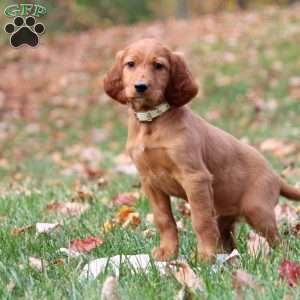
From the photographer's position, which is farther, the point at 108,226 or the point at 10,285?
the point at 108,226

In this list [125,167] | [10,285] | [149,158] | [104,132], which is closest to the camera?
[10,285]

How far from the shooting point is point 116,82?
3773 mm

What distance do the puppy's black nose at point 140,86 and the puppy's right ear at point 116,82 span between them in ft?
0.91

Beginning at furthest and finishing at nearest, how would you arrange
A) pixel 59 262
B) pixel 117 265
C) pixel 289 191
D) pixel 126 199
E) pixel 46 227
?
1. pixel 126 199
2. pixel 289 191
3. pixel 46 227
4. pixel 59 262
5. pixel 117 265

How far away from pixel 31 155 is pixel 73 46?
27.4 ft

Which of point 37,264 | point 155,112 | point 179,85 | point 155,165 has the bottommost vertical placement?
point 37,264

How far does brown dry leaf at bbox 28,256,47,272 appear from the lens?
330cm

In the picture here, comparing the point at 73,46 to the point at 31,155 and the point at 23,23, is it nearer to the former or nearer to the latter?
the point at 31,155

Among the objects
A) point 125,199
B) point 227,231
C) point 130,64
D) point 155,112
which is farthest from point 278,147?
point 130,64

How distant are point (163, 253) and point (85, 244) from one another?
0.37 meters

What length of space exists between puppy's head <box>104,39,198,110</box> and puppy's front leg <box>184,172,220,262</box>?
374 millimetres

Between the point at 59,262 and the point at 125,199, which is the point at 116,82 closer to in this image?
the point at 59,262

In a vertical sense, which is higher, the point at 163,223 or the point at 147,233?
the point at 163,223

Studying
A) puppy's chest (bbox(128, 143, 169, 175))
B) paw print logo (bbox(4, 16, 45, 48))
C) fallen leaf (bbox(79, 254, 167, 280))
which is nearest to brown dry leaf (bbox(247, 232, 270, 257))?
fallen leaf (bbox(79, 254, 167, 280))
